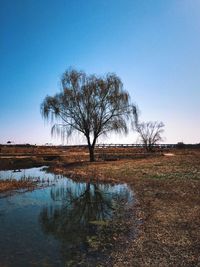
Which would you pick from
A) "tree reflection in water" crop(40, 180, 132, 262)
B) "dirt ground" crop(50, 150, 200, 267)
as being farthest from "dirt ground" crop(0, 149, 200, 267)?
"tree reflection in water" crop(40, 180, 132, 262)

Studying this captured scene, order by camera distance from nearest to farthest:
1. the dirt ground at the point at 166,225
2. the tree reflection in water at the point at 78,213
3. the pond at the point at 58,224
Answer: the dirt ground at the point at 166,225, the pond at the point at 58,224, the tree reflection in water at the point at 78,213

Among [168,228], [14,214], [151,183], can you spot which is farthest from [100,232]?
[151,183]

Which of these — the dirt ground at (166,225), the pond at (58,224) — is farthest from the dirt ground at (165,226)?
the pond at (58,224)

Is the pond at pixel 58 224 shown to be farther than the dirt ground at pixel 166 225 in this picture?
Yes

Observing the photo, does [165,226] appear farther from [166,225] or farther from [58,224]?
[58,224]

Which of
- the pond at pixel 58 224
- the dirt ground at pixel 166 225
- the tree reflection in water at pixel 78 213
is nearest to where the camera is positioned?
the dirt ground at pixel 166 225

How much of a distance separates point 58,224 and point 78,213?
2179mm

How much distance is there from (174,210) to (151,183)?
7.49 metres

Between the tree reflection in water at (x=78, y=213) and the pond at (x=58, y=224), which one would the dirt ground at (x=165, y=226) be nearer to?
the pond at (x=58, y=224)

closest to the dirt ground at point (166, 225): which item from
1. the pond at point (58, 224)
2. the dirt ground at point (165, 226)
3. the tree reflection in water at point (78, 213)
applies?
the dirt ground at point (165, 226)

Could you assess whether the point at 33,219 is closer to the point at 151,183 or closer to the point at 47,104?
the point at 151,183

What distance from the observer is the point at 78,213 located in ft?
44.6

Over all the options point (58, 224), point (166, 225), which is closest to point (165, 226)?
point (166, 225)

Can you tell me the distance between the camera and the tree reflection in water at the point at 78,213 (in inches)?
360
